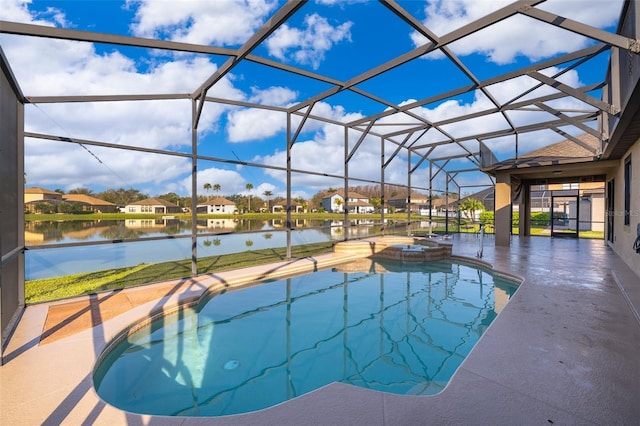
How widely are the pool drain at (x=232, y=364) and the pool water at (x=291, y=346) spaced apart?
0.04 feet

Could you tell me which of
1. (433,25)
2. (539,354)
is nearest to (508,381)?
(539,354)

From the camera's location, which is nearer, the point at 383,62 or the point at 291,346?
the point at 291,346

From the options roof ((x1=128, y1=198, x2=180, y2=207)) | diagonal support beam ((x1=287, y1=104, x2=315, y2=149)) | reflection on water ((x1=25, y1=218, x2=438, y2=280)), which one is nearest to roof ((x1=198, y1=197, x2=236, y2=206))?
reflection on water ((x1=25, y1=218, x2=438, y2=280))

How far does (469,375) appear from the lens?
2.38 metres

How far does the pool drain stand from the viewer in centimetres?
318

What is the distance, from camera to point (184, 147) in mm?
6105

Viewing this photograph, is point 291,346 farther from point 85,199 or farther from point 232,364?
point 85,199

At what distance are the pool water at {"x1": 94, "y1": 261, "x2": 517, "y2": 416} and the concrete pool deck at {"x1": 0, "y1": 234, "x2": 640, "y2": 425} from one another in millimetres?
418

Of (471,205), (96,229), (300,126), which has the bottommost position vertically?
(96,229)

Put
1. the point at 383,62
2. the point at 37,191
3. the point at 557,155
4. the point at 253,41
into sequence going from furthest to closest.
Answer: the point at 557,155
the point at 383,62
the point at 37,191
the point at 253,41

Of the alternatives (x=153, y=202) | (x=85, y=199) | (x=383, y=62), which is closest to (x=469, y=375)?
A: (x=383, y=62)

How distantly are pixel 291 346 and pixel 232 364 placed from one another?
77 cm

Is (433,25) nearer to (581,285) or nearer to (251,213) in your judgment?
(581,285)

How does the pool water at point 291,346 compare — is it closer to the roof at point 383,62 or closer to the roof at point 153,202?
the roof at point 153,202
